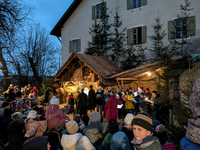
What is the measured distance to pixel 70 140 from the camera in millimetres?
2871

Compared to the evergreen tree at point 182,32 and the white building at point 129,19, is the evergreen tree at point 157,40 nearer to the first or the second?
the white building at point 129,19

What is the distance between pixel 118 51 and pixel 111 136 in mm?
11840

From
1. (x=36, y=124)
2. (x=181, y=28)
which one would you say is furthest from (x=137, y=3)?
(x=36, y=124)

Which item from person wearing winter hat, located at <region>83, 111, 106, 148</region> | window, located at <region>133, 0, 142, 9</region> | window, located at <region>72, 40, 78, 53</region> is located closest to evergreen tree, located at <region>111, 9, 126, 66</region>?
window, located at <region>133, 0, 142, 9</region>

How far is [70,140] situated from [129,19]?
13.1 meters

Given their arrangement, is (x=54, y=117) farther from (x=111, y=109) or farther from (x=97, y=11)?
(x=97, y=11)

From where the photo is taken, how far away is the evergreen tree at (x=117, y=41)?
14430 millimetres

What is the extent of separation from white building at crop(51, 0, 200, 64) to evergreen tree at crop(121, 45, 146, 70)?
2.09ft

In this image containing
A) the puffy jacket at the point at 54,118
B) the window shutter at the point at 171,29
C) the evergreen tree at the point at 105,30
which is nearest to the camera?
the puffy jacket at the point at 54,118

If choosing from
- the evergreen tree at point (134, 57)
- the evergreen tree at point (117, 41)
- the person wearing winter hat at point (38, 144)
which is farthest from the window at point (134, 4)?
the person wearing winter hat at point (38, 144)

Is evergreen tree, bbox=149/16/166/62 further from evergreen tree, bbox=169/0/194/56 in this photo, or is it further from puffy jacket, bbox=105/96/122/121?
puffy jacket, bbox=105/96/122/121

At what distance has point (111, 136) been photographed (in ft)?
Answer: 10.8

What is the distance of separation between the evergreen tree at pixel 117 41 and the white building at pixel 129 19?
0.47 metres

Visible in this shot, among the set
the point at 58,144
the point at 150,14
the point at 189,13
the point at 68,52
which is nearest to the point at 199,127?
the point at 58,144
